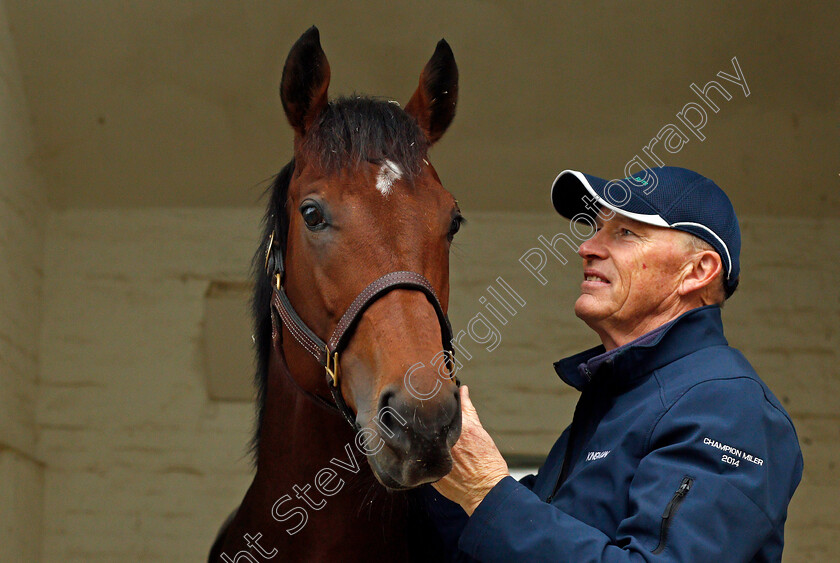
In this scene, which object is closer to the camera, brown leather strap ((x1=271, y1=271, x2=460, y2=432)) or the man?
the man

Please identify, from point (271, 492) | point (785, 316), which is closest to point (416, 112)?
point (271, 492)

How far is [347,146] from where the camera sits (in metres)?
1.86

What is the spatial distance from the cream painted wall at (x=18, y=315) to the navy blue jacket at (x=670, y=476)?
3370 mm

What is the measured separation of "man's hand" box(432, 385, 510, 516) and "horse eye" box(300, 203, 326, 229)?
0.52m

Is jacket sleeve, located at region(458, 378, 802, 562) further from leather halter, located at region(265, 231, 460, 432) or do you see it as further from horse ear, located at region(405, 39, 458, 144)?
horse ear, located at region(405, 39, 458, 144)

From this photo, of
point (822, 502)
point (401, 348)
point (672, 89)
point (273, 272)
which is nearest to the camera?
point (401, 348)

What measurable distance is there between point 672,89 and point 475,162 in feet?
3.87

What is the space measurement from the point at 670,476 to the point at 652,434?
0.12 meters

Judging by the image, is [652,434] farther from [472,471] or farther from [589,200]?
[589,200]

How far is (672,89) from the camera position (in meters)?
4.75

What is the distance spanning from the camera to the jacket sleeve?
1.43 meters

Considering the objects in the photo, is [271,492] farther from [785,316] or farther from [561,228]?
[785,316]

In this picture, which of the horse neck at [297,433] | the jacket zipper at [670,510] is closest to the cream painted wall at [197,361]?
the horse neck at [297,433]

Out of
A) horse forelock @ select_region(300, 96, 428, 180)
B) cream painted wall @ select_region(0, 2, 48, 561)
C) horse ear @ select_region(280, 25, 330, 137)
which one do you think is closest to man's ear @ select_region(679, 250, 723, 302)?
horse forelock @ select_region(300, 96, 428, 180)
